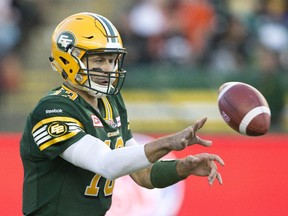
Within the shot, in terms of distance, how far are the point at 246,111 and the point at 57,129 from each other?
963 millimetres

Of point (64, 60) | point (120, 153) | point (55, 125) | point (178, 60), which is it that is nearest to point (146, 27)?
point (178, 60)

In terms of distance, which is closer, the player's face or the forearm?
the forearm

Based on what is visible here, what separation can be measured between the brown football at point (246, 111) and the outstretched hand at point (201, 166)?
0.84 feet

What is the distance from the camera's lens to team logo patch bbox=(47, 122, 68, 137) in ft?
13.2

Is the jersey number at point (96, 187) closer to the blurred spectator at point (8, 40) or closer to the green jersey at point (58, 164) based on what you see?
the green jersey at point (58, 164)

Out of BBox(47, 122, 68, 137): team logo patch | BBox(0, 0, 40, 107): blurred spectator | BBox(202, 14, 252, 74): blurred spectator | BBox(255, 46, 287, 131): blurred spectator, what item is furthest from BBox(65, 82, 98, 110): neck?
BBox(0, 0, 40, 107): blurred spectator

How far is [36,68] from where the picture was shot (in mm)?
11844

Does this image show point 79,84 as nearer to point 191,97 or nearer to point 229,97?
point 229,97

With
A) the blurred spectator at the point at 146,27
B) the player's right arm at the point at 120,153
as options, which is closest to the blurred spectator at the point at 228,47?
the blurred spectator at the point at 146,27

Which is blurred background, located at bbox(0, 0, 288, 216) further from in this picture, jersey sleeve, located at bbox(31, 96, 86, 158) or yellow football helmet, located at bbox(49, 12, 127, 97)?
jersey sleeve, located at bbox(31, 96, 86, 158)

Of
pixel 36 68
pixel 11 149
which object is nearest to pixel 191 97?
pixel 36 68

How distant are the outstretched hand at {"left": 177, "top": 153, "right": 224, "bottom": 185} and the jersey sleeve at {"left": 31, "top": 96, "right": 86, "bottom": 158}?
573 millimetres

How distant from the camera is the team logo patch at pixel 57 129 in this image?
4026 mm

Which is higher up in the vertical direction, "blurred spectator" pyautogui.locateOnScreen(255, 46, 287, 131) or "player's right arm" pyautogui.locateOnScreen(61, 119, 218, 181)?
"player's right arm" pyautogui.locateOnScreen(61, 119, 218, 181)
